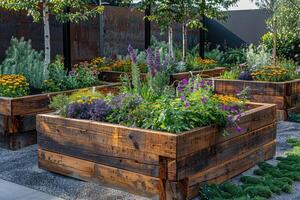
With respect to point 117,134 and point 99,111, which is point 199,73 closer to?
point 99,111

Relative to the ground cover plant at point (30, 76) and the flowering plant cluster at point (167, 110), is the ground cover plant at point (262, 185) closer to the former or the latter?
the flowering plant cluster at point (167, 110)

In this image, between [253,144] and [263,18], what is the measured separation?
1045cm

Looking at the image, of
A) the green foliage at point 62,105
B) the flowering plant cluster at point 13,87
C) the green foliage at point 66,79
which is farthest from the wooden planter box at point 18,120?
the green foliage at point 62,105

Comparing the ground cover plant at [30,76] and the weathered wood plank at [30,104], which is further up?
the ground cover plant at [30,76]

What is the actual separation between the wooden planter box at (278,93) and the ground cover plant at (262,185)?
2631 millimetres

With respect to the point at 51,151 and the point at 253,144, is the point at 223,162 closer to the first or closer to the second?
the point at 253,144

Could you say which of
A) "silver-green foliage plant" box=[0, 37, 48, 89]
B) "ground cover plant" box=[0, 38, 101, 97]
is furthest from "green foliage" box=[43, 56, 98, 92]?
"silver-green foliage plant" box=[0, 37, 48, 89]

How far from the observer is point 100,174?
429 centimetres

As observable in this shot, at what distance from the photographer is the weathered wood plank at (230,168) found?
3971 millimetres

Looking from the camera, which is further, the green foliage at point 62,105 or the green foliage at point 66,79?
the green foliage at point 66,79

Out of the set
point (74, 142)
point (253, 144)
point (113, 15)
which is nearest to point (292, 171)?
point (253, 144)

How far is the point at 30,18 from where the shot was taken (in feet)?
28.9

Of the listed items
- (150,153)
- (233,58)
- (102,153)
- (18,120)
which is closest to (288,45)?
(233,58)

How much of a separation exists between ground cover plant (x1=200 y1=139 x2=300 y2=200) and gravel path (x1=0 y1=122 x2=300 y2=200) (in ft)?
0.29
